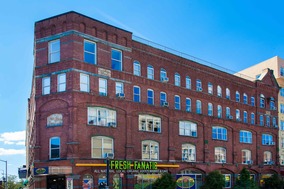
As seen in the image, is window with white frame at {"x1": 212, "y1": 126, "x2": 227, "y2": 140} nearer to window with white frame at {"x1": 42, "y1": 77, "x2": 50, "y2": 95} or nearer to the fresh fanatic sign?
the fresh fanatic sign

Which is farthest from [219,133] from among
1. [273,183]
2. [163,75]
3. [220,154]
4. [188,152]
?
[163,75]

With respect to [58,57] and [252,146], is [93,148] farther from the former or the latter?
[252,146]

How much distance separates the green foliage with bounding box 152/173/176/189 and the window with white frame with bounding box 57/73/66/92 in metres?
13.6

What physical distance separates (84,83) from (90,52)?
324cm

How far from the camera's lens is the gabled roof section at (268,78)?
210 ft

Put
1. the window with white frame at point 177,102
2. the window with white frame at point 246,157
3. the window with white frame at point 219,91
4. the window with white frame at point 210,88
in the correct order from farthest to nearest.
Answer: the window with white frame at point 246,157
the window with white frame at point 219,91
the window with white frame at point 210,88
the window with white frame at point 177,102

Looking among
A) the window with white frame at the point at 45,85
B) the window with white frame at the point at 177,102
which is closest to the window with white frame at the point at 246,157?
the window with white frame at the point at 177,102

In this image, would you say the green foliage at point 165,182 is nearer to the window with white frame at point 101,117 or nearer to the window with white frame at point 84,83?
the window with white frame at point 101,117

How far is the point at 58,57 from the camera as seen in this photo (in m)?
37.4

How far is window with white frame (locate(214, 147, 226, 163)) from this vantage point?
51.2m

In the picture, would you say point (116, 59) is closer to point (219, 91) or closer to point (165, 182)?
point (165, 182)

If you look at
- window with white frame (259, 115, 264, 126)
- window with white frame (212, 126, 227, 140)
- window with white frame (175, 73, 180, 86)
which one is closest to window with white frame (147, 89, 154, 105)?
window with white frame (175, 73, 180, 86)

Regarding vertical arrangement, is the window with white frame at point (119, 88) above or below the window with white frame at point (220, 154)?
above

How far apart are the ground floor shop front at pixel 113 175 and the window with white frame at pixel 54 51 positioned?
10301mm
